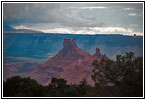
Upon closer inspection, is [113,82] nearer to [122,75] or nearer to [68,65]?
[122,75]

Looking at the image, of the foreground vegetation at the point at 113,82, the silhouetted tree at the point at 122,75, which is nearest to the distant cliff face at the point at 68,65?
the foreground vegetation at the point at 113,82

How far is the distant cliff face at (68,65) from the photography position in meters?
23.4

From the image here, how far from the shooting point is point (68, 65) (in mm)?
25438

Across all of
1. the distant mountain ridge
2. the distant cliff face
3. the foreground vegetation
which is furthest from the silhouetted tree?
the distant cliff face

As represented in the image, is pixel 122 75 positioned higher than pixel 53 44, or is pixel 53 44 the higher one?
pixel 53 44

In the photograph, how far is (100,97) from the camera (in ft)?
33.4

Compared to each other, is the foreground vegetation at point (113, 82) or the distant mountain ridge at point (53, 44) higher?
the distant mountain ridge at point (53, 44)

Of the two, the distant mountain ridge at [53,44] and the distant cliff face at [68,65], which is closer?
the distant mountain ridge at [53,44]

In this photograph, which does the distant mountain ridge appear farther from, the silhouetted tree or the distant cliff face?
the silhouetted tree

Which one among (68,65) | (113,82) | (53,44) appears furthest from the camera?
(53,44)

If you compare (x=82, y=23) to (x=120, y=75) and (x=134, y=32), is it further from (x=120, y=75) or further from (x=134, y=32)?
(x=120, y=75)

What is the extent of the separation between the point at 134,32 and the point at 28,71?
1180 cm

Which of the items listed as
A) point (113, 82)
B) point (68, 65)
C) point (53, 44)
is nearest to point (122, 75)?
point (113, 82)

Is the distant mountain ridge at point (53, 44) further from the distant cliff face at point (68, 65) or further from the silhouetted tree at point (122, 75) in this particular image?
the silhouetted tree at point (122, 75)
